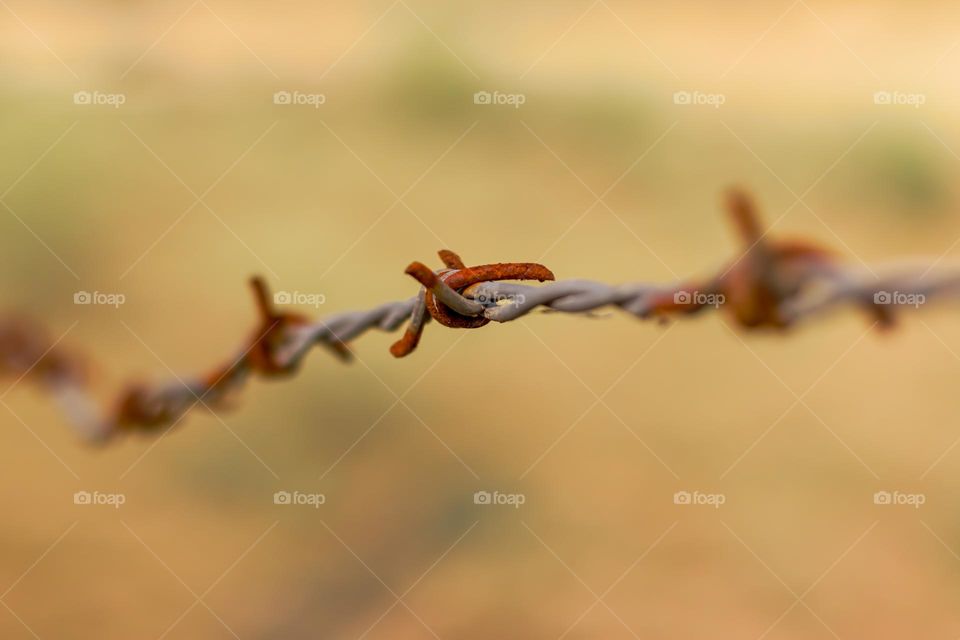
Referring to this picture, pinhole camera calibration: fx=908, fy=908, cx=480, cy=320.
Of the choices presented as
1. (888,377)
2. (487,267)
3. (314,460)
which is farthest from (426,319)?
(888,377)

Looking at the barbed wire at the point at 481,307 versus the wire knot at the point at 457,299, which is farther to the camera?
the wire knot at the point at 457,299

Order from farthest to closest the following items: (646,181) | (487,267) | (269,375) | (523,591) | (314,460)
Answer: (646,181)
(314,460)
(523,591)
(269,375)
(487,267)

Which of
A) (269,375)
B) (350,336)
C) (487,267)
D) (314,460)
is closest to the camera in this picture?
(487,267)

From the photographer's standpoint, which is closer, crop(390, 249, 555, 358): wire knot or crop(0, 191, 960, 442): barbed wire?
crop(0, 191, 960, 442): barbed wire

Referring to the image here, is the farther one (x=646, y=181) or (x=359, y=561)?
(x=646, y=181)

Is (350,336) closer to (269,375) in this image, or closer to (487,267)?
(269,375)

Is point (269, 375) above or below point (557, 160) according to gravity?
below

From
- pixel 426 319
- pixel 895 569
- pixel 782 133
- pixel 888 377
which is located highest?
pixel 782 133
